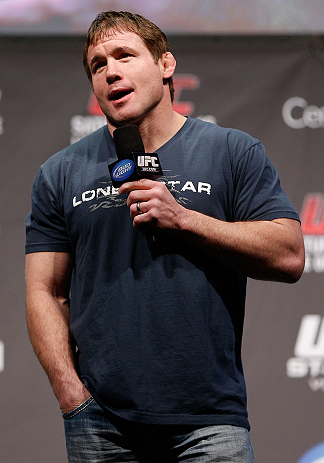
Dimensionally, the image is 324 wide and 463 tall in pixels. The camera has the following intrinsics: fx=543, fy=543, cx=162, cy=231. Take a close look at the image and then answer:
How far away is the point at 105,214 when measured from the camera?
54.4 inches

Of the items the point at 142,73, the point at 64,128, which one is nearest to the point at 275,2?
the point at 64,128

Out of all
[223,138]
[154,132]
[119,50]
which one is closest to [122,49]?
[119,50]

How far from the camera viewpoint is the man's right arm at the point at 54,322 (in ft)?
4.35

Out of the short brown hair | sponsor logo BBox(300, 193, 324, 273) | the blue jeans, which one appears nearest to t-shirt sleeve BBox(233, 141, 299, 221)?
the short brown hair

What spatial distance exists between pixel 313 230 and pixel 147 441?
1847mm

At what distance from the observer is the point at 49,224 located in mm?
→ 1497

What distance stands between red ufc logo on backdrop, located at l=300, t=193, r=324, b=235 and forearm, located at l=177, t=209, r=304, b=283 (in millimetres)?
1541

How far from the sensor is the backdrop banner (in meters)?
2.75

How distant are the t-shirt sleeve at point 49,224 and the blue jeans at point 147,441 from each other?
433 millimetres

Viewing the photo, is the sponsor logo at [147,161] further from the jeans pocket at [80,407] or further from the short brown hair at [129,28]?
the jeans pocket at [80,407]

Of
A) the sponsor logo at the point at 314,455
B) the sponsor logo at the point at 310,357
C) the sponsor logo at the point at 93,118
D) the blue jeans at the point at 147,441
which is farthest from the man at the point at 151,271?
the sponsor logo at the point at 314,455

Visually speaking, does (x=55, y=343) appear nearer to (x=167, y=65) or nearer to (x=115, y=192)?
(x=115, y=192)

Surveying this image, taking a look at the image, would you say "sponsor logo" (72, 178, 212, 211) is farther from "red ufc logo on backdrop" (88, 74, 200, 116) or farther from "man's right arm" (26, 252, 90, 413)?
"red ufc logo on backdrop" (88, 74, 200, 116)

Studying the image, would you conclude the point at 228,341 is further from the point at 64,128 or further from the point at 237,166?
the point at 64,128
